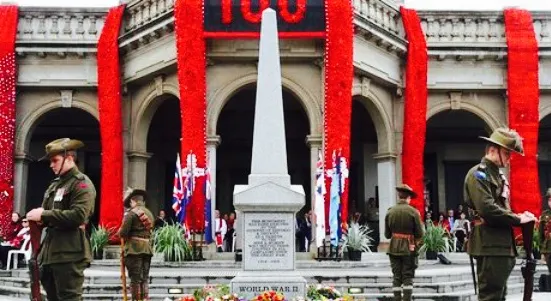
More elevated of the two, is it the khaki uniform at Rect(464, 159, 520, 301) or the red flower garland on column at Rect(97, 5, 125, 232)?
the red flower garland on column at Rect(97, 5, 125, 232)

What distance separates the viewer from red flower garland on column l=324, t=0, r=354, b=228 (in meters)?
15.9

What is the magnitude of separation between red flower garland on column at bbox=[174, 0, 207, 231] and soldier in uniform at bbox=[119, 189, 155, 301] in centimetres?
599

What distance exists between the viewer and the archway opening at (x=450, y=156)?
22.3 m

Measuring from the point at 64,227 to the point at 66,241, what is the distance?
13cm

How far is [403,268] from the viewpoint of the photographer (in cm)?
983

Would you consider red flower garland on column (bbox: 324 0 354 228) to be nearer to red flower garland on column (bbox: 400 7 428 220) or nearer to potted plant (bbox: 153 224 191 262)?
red flower garland on column (bbox: 400 7 428 220)

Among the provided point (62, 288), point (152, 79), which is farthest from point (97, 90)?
point (62, 288)

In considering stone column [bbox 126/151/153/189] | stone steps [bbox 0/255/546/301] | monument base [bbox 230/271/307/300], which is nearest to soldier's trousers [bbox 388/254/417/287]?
stone steps [bbox 0/255/546/301]

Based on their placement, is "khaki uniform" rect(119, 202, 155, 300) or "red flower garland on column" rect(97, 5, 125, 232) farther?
"red flower garland on column" rect(97, 5, 125, 232)

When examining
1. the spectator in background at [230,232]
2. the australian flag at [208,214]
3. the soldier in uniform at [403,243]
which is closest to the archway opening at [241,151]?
the spectator in background at [230,232]

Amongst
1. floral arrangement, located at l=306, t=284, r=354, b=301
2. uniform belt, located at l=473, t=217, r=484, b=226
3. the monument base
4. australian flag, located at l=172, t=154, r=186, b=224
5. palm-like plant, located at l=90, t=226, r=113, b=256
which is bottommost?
floral arrangement, located at l=306, t=284, r=354, b=301

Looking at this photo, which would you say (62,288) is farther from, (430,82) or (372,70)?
(430,82)

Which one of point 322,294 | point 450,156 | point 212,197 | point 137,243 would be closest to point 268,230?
point 322,294

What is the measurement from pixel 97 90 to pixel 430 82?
10.2 metres
